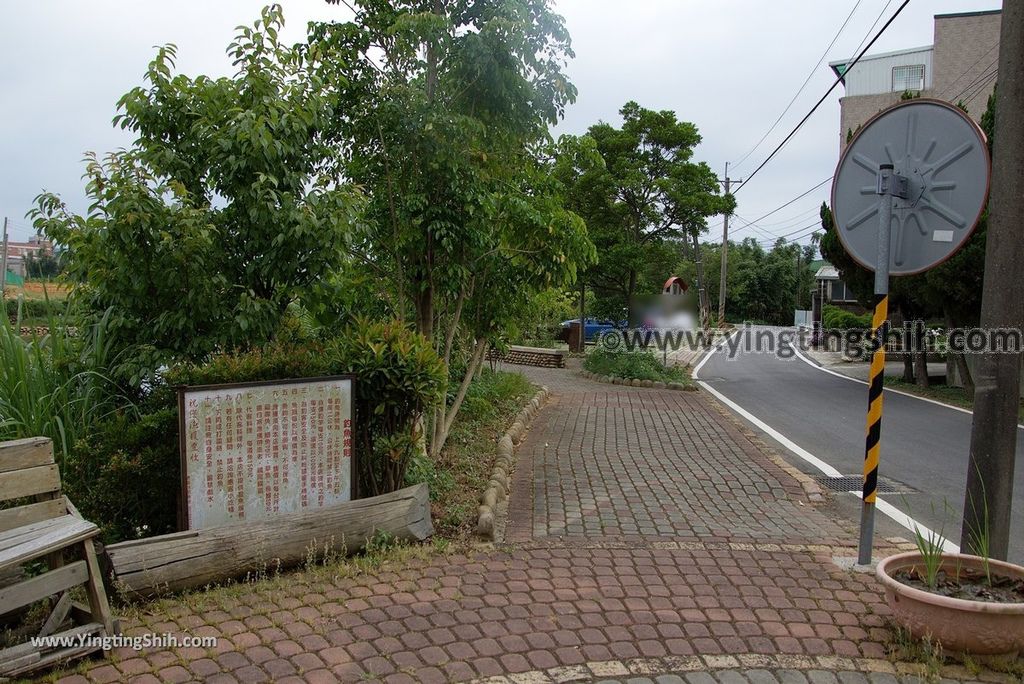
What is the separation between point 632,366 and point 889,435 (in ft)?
25.8

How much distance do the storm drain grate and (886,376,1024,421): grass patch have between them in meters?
8.18

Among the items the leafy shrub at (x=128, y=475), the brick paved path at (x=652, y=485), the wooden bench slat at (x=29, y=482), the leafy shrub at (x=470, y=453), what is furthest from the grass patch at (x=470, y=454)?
the wooden bench slat at (x=29, y=482)

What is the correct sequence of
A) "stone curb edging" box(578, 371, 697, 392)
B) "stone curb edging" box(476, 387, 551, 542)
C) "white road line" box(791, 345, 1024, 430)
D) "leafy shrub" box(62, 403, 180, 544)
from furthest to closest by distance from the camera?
"stone curb edging" box(578, 371, 697, 392), "white road line" box(791, 345, 1024, 430), "stone curb edging" box(476, 387, 551, 542), "leafy shrub" box(62, 403, 180, 544)

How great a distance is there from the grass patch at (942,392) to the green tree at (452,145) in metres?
12.3

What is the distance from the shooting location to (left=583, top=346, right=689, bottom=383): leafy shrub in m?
18.2

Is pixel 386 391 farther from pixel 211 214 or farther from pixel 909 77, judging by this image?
pixel 909 77

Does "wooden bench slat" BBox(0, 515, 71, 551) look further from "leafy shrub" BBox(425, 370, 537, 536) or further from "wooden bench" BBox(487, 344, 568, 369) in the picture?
"wooden bench" BBox(487, 344, 568, 369)

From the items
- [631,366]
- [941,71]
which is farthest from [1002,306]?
[941,71]

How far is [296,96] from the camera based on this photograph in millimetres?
5258

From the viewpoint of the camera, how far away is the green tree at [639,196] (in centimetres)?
2197

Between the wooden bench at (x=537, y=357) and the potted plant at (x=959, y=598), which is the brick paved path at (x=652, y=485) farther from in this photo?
the wooden bench at (x=537, y=357)

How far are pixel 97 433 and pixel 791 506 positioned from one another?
18.7ft

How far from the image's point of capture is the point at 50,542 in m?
3.17

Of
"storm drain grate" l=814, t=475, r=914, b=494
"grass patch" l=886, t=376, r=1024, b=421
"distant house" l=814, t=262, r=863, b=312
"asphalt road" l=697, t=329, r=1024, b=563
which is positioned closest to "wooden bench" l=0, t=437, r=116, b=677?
"asphalt road" l=697, t=329, r=1024, b=563
